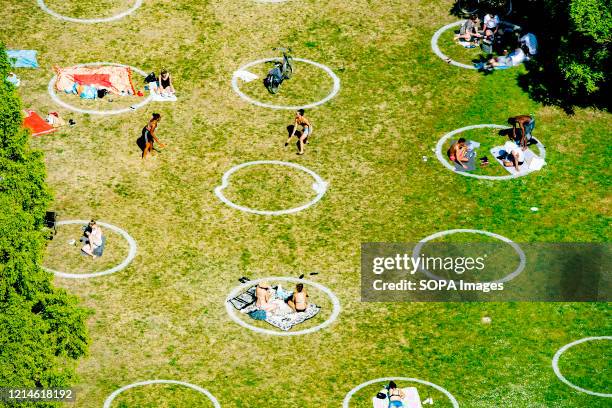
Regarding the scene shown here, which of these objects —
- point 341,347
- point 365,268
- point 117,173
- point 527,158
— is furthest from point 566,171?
point 117,173

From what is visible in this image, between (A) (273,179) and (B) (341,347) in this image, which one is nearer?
(B) (341,347)

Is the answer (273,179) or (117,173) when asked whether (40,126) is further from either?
(273,179)

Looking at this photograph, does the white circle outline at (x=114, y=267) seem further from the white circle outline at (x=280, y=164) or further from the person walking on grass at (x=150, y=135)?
the person walking on grass at (x=150, y=135)

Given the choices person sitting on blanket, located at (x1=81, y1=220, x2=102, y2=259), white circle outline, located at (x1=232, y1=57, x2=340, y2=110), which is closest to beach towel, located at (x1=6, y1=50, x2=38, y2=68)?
white circle outline, located at (x1=232, y1=57, x2=340, y2=110)

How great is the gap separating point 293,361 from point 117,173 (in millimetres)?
15023

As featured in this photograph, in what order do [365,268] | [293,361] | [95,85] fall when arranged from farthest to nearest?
1. [95,85]
2. [365,268]
3. [293,361]

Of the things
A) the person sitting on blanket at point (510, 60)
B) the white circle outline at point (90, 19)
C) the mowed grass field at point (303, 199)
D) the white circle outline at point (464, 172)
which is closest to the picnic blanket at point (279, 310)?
the mowed grass field at point (303, 199)

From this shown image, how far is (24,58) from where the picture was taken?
73.6m

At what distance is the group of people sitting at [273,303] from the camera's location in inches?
2336

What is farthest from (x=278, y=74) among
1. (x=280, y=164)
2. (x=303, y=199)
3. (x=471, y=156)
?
(x=471, y=156)

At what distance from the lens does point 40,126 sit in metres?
69.5

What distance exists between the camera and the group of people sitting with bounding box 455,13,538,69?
74.5 m

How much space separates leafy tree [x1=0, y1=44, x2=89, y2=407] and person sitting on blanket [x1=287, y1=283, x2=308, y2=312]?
9.65m

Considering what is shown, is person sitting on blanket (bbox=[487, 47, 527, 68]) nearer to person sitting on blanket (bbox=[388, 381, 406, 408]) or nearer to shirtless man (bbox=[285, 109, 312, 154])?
shirtless man (bbox=[285, 109, 312, 154])
